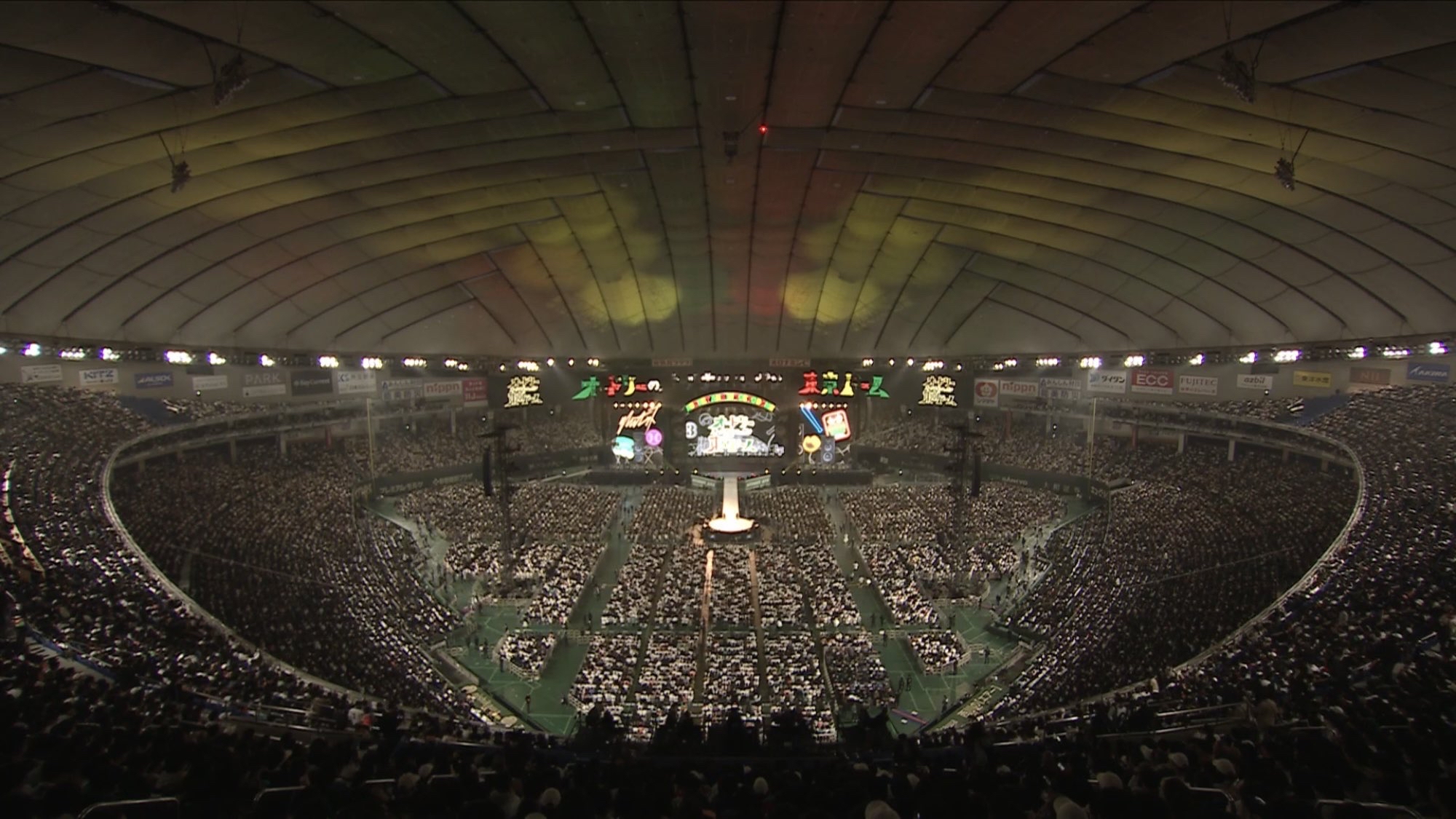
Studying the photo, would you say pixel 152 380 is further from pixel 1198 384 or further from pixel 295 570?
pixel 1198 384

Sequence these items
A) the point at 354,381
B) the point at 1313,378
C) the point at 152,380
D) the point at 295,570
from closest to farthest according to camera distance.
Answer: the point at 295,570 < the point at 1313,378 < the point at 152,380 < the point at 354,381

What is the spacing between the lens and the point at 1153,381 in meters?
43.5

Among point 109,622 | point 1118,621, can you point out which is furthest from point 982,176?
point 109,622

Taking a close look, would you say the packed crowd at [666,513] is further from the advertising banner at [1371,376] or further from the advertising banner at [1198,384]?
the advertising banner at [1371,376]

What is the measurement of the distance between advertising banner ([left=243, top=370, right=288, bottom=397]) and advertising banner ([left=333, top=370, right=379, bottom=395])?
319 cm

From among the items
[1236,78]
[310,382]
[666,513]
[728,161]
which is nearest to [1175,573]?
[1236,78]

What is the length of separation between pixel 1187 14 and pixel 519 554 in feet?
96.0

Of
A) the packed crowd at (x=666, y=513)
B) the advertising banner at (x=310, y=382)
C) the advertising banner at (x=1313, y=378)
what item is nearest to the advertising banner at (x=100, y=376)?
the advertising banner at (x=310, y=382)

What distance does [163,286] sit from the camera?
30.8m

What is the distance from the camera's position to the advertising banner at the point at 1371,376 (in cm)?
3350

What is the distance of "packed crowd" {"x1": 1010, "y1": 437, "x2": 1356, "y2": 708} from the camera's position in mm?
19156

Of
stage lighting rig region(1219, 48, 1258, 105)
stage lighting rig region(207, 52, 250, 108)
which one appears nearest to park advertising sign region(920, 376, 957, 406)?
stage lighting rig region(1219, 48, 1258, 105)

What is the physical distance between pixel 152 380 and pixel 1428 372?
59693mm

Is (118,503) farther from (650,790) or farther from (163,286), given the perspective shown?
(650,790)
